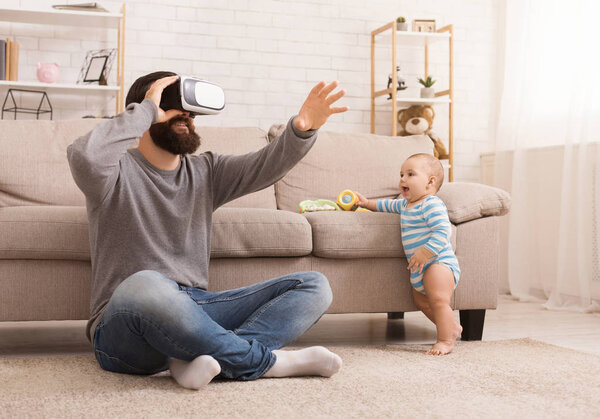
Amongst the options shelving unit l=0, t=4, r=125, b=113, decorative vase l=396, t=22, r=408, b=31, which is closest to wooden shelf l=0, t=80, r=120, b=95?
shelving unit l=0, t=4, r=125, b=113

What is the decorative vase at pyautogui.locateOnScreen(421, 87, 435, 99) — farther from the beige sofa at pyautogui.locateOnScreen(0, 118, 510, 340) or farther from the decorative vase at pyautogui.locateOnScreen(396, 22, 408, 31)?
the beige sofa at pyautogui.locateOnScreen(0, 118, 510, 340)

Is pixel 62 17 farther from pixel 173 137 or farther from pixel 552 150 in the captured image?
pixel 552 150

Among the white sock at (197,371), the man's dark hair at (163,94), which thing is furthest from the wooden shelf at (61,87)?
the white sock at (197,371)

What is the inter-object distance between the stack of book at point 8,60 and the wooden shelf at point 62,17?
0.14 meters

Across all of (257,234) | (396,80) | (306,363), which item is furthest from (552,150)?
(306,363)

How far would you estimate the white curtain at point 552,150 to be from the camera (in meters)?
3.35

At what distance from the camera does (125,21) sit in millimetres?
3967

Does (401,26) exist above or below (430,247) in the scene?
above

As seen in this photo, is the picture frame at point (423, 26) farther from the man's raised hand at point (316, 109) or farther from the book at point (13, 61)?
the man's raised hand at point (316, 109)

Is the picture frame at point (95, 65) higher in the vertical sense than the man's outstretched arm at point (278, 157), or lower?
higher

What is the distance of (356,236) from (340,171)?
0.69m

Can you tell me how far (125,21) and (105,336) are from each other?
8.93 ft

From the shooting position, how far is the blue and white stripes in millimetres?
2224

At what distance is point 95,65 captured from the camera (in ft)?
12.9
